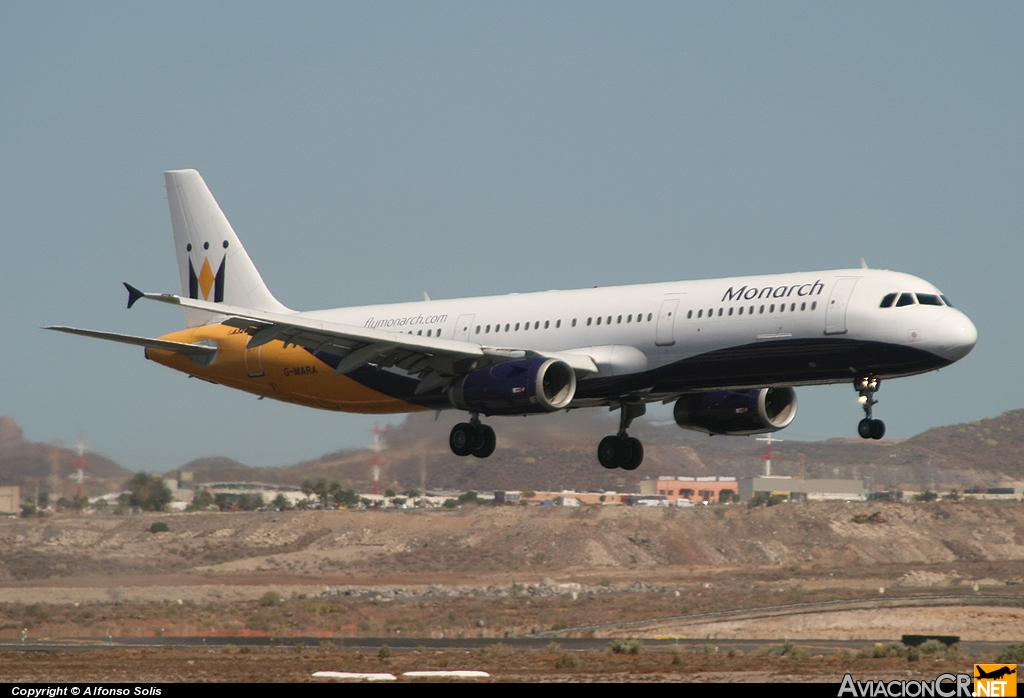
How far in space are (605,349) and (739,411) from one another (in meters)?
6.33

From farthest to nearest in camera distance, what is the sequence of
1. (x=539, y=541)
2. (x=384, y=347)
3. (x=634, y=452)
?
(x=539, y=541) → (x=634, y=452) → (x=384, y=347)

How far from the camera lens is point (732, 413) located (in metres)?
48.5

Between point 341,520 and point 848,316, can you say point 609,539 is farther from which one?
point 848,316

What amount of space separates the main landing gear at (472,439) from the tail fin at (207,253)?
1157cm

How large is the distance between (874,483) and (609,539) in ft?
213

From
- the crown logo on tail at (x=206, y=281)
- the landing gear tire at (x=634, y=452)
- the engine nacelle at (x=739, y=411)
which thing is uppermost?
the crown logo on tail at (x=206, y=281)

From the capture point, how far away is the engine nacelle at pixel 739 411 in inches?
1897

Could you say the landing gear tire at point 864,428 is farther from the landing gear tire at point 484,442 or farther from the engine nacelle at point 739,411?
the landing gear tire at point 484,442

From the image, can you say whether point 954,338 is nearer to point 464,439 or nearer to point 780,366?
point 780,366

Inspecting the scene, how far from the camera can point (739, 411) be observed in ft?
159

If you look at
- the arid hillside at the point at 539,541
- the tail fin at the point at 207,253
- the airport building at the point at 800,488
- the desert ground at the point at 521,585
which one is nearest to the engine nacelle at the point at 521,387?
the desert ground at the point at 521,585

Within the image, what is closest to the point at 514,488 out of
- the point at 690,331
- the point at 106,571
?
the point at 106,571

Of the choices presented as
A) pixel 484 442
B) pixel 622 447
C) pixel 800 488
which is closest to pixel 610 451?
pixel 622 447

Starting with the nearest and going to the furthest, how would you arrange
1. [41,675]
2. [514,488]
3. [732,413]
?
[41,675], [732,413], [514,488]
